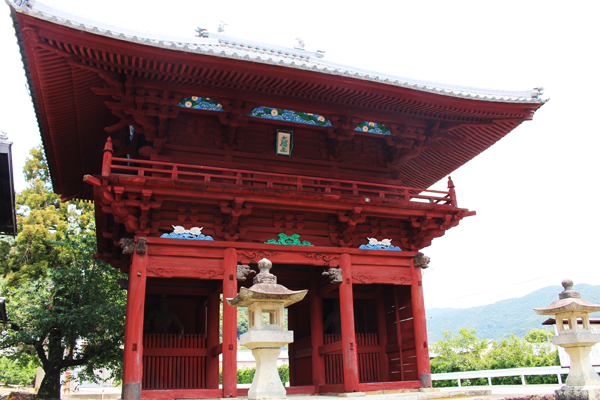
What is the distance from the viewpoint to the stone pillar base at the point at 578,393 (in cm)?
911

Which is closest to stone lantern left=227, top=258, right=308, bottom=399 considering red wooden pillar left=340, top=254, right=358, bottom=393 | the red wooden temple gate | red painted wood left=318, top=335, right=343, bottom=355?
the red wooden temple gate

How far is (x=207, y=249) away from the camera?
10477 mm

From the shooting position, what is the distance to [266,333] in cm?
678

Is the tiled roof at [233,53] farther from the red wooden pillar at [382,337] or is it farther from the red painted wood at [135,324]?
the red wooden pillar at [382,337]

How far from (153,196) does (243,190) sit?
1884 millimetres

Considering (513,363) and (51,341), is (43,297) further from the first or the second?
(513,363)

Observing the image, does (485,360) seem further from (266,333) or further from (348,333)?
(266,333)

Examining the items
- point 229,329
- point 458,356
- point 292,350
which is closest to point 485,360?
point 458,356

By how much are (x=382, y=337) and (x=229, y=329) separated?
200 inches

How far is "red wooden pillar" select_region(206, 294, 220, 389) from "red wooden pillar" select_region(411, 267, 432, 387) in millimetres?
4826

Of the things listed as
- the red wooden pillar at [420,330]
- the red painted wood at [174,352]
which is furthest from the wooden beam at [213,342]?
the red wooden pillar at [420,330]

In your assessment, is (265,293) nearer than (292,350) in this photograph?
Yes

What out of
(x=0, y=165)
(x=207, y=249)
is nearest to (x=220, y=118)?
(x=207, y=249)

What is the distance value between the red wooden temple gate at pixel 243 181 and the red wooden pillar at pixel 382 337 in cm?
4
